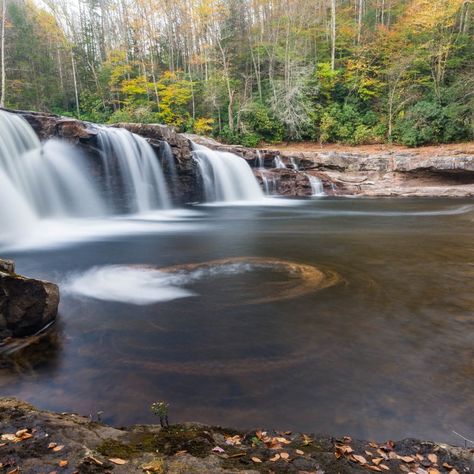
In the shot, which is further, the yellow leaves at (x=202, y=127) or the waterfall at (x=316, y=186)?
the yellow leaves at (x=202, y=127)

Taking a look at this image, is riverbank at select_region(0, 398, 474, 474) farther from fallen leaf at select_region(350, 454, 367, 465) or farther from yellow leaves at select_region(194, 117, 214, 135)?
yellow leaves at select_region(194, 117, 214, 135)

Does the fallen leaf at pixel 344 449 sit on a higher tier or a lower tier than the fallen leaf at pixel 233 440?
lower

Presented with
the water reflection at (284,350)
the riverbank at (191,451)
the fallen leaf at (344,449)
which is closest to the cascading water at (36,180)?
the water reflection at (284,350)

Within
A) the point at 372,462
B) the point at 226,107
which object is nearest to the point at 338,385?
the point at 372,462

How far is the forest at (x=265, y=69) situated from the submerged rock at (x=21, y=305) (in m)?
22.8

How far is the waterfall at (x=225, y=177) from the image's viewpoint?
17141 mm

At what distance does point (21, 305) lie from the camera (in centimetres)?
Result: 362

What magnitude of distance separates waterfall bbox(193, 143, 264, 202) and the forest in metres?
7.75

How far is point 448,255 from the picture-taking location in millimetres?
6949

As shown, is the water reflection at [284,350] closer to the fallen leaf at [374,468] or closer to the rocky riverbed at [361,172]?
the fallen leaf at [374,468]

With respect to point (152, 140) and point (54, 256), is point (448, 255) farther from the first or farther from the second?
point (152, 140)

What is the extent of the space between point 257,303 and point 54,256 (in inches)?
203

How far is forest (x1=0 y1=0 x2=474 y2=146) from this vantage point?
23.0 m

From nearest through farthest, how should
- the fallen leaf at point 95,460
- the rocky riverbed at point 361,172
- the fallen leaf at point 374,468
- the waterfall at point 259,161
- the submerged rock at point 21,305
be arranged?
the fallen leaf at point 95,460 → the fallen leaf at point 374,468 → the submerged rock at point 21,305 → the rocky riverbed at point 361,172 → the waterfall at point 259,161
